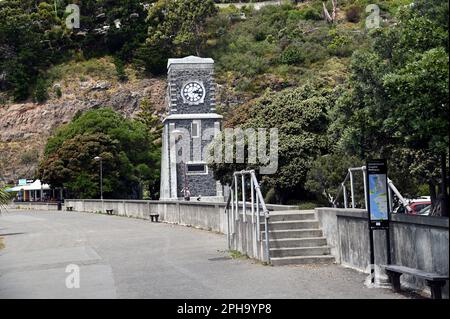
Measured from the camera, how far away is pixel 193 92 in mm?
60031

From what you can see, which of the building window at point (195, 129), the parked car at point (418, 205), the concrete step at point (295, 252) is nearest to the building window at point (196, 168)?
the building window at point (195, 129)

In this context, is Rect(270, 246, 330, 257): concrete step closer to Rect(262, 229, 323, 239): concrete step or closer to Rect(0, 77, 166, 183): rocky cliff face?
Rect(262, 229, 323, 239): concrete step

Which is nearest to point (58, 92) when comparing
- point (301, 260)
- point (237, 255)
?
point (237, 255)

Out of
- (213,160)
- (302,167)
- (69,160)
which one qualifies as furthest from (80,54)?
(302,167)

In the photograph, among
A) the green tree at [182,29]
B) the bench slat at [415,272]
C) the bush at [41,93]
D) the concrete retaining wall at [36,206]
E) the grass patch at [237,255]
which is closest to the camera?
the bench slat at [415,272]

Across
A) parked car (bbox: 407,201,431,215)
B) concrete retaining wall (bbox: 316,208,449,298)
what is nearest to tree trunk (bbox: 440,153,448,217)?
concrete retaining wall (bbox: 316,208,449,298)

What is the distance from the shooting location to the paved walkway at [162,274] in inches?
387

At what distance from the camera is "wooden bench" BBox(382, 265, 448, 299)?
816cm

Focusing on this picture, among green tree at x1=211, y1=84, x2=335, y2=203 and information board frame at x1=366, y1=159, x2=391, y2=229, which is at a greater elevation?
green tree at x1=211, y1=84, x2=335, y2=203

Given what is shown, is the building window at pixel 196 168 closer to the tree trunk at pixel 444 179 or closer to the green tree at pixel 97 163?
the green tree at pixel 97 163

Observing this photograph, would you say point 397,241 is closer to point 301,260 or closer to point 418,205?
point 301,260

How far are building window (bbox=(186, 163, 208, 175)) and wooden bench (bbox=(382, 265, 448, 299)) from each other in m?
47.6

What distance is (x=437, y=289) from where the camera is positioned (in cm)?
829

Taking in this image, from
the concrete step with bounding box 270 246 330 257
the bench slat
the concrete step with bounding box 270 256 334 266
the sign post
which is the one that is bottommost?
the concrete step with bounding box 270 256 334 266
